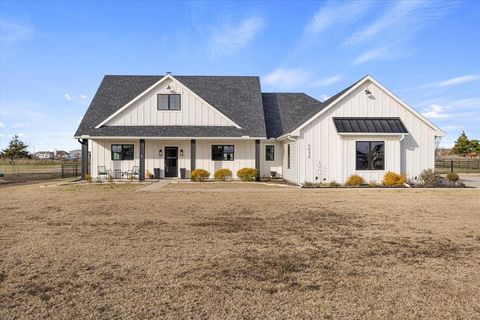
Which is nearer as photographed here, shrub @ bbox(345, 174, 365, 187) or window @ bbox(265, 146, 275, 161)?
shrub @ bbox(345, 174, 365, 187)

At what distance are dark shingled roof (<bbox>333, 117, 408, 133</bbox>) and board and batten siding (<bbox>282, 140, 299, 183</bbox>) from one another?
2.96m

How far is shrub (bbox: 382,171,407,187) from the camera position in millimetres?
18828

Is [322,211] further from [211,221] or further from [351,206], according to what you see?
[211,221]

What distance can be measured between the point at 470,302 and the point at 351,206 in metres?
7.93

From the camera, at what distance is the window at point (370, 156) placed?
19.6 meters

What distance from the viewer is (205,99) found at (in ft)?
85.8

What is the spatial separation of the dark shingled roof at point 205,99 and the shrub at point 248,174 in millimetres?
2453

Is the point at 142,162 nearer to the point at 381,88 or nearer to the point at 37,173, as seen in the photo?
the point at 381,88

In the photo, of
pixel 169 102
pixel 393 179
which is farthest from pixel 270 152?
pixel 393 179

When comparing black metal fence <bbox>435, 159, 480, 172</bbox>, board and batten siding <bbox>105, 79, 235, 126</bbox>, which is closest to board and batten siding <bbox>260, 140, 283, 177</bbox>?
board and batten siding <bbox>105, 79, 235, 126</bbox>

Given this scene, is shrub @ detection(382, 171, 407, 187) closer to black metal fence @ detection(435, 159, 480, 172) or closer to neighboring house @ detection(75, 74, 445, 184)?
neighboring house @ detection(75, 74, 445, 184)

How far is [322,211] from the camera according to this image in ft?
36.3

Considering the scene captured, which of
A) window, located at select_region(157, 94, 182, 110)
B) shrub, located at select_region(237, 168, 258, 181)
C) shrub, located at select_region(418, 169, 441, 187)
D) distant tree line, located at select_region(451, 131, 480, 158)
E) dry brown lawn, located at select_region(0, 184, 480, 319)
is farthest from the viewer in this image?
distant tree line, located at select_region(451, 131, 480, 158)

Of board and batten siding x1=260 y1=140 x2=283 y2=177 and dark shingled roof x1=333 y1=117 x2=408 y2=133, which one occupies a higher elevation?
dark shingled roof x1=333 y1=117 x2=408 y2=133
